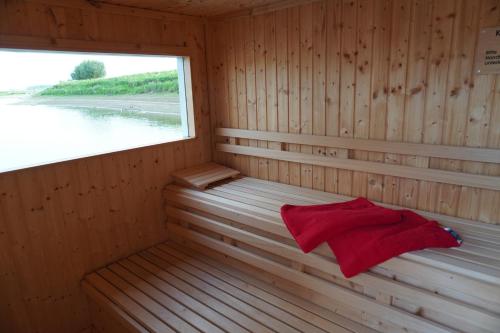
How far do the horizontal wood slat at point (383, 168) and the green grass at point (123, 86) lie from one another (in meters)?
0.87

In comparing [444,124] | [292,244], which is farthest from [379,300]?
[444,124]

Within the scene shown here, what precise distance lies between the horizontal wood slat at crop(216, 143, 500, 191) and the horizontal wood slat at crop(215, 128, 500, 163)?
0.10 metres

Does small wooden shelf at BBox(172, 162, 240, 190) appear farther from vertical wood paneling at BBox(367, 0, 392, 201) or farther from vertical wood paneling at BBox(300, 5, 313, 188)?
vertical wood paneling at BBox(367, 0, 392, 201)

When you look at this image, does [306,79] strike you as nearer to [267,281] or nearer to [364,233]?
[364,233]

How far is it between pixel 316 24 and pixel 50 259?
2.64 meters

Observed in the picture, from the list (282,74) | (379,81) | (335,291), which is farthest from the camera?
(282,74)

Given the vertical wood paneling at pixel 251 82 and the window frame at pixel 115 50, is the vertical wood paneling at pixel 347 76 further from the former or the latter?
the window frame at pixel 115 50

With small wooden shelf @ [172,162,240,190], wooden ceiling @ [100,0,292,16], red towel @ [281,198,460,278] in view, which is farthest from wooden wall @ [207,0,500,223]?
red towel @ [281,198,460,278]

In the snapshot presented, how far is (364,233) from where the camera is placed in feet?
6.73

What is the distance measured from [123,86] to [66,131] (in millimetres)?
621

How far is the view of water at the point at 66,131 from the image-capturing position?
Result: 7.83 ft

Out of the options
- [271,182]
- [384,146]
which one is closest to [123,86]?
[271,182]

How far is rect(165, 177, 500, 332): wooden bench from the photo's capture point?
1.71m

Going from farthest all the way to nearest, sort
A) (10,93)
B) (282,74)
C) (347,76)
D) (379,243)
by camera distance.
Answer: (282,74)
(347,76)
(10,93)
(379,243)
